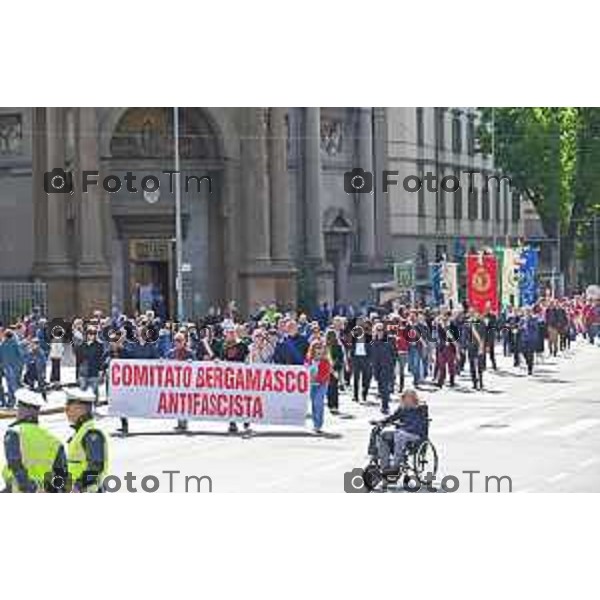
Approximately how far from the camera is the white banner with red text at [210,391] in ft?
59.9

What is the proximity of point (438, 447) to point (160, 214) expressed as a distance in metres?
4.10

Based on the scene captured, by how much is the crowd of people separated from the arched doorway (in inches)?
11.7

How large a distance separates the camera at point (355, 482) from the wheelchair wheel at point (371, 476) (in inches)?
1.1

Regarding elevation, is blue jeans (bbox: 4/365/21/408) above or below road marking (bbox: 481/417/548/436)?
above

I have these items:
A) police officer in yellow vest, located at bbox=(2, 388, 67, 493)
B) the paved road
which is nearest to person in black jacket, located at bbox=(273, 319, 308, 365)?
the paved road

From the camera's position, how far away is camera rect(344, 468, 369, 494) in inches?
666

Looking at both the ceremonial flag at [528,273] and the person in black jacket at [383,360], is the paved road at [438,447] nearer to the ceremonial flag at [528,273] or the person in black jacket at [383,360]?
the person in black jacket at [383,360]

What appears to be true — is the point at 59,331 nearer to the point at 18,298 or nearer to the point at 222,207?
the point at 18,298

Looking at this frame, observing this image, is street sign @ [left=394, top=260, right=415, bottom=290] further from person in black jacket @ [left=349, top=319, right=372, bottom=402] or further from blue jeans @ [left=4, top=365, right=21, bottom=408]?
blue jeans @ [left=4, top=365, right=21, bottom=408]

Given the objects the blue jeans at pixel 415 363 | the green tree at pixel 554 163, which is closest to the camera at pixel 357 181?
the green tree at pixel 554 163
